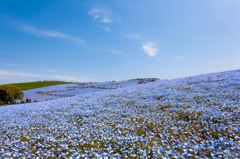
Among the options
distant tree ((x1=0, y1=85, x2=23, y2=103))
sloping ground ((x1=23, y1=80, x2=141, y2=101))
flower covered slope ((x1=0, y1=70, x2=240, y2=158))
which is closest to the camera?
flower covered slope ((x1=0, y1=70, x2=240, y2=158))

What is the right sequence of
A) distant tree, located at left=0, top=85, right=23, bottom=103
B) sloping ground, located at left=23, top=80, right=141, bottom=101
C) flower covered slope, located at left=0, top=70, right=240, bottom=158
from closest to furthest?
flower covered slope, located at left=0, top=70, right=240, bottom=158 → distant tree, located at left=0, top=85, right=23, bottom=103 → sloping ground, located at left=23, top=80, right=141, bottom=101

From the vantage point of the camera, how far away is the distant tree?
30.7 metres

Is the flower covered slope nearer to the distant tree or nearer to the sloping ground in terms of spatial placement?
the distant tree

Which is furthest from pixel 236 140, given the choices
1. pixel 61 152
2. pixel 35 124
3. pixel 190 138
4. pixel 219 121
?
pixel 35 124

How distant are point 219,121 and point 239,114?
47.2 inches

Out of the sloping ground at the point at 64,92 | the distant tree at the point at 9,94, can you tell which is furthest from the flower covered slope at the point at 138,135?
the sloping ground at the point at 64,92

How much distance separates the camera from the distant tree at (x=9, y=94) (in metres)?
30.7

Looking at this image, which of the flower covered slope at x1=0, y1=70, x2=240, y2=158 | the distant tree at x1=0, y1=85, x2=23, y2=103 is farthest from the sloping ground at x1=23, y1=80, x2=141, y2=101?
the flower covered slope at x1=0, y1=70, x2=240, y2=158

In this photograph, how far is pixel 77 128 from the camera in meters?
9.56

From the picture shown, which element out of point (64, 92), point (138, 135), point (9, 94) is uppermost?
point (9, 94)

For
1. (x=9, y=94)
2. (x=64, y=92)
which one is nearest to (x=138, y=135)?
(x=9, y=94)

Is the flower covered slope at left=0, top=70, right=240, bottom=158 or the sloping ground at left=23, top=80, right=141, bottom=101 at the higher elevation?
the sloping ground at left=23, top=80, right=141, bottom=101

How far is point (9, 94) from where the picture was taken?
31125mm

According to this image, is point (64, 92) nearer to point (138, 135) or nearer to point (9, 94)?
point (9, 94)
